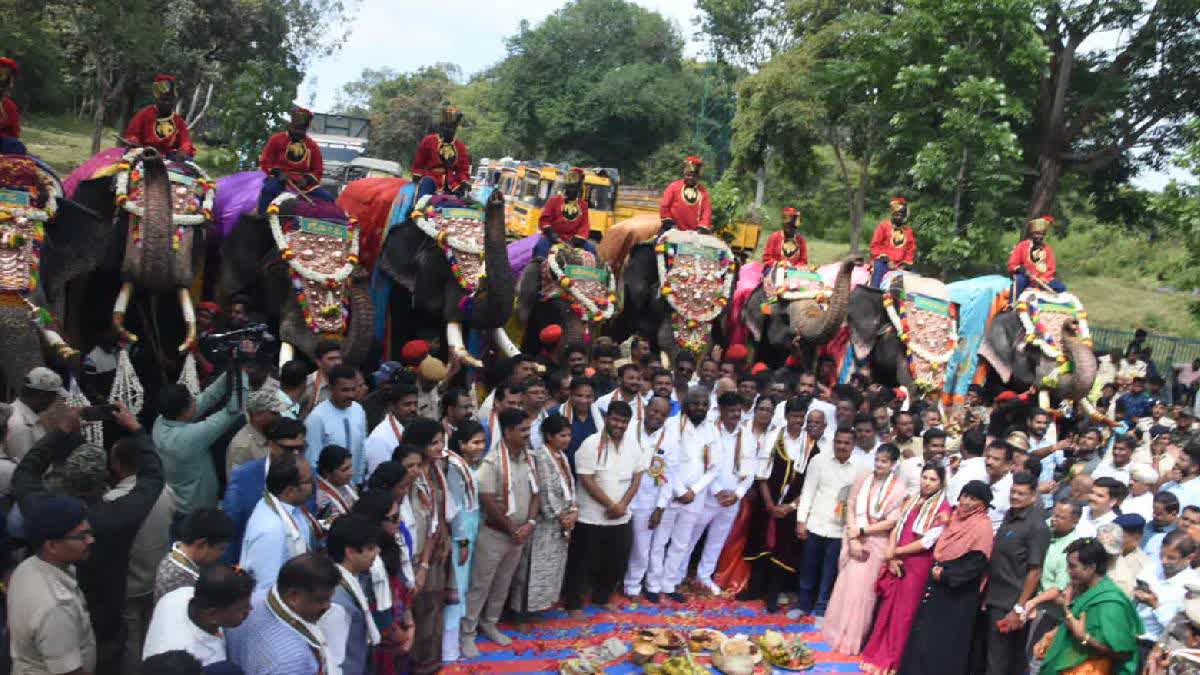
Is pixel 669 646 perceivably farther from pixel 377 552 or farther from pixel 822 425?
pixel 377 552

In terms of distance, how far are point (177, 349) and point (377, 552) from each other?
4244 millimetres

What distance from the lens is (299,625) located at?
12.3 ft

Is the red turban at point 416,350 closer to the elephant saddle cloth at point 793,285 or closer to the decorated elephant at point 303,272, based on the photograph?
the decorated elephant at point 303,272

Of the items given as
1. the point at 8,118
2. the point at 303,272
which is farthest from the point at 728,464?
the point at 8,118

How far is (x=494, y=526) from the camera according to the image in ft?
20.7

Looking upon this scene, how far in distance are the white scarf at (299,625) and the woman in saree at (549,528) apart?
8.91 feet

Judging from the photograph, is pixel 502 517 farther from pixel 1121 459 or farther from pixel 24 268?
pixel 1121 459

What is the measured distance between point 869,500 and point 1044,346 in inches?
181

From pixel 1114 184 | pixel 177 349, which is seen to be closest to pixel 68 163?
pixel 177 349

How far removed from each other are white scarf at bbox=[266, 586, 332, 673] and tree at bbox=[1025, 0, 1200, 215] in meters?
18.4

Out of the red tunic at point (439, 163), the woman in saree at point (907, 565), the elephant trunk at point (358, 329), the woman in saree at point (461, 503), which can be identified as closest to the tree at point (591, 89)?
the red tunic at point (439, 163)

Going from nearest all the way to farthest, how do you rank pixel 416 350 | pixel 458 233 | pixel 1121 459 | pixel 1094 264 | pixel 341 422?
pixel 341 422 → pixel 416 350 → pixel 1121 459 → pixel 458 233 → pixel 1094 264

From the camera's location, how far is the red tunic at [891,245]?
11.7m

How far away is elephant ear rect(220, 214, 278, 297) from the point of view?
26.7ft
